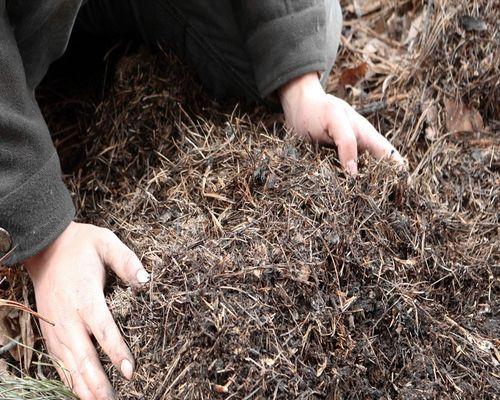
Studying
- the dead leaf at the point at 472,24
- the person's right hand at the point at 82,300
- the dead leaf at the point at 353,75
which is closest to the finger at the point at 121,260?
the person's right hand at the point at 82,300

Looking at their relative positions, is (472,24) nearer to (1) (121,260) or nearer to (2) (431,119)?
(2) (431,119)

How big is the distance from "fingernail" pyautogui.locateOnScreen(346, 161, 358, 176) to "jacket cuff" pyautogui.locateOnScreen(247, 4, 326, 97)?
28 centimetres

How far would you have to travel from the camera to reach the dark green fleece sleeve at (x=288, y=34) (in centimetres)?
165

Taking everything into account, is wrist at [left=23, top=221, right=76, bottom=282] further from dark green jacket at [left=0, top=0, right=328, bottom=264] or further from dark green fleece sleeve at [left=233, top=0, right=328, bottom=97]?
dark green fleece sleeve at [left=233, top=0, right=328, bottom=97]

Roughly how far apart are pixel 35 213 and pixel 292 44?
74 cm

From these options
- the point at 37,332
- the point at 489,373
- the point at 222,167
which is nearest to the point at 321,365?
the point at 489,373

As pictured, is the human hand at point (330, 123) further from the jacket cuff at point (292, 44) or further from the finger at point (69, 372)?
the finger at point (69, 372)

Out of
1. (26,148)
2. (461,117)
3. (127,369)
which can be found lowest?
(461,117)

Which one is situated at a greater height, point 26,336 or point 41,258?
point 41,258

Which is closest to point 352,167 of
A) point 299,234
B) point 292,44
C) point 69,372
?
point 299,234

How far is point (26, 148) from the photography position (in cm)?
135

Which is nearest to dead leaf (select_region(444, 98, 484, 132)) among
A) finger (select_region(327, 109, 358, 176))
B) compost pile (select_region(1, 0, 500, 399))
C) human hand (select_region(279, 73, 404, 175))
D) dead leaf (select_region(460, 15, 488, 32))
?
compost pile (select_region(1, 0, 500, 399))

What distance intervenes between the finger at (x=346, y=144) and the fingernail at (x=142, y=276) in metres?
0.51

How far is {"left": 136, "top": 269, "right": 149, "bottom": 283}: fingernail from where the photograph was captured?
133 centimetres
